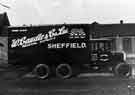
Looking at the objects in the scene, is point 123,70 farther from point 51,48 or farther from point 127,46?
point 127,46

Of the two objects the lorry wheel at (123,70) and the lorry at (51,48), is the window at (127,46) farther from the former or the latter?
the lorry at (51,48)

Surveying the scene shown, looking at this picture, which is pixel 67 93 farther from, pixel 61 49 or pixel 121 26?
pixel 121 26

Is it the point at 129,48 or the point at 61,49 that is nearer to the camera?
the point at 61,49

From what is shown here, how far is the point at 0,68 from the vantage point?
55.4ft

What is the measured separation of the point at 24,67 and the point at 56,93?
5.42 meters

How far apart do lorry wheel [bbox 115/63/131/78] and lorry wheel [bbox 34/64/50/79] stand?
484 centimetres

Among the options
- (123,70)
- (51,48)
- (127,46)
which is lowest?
(123,70)

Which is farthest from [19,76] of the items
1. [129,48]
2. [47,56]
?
[129,48]

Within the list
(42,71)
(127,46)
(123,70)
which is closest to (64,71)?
(42,71)

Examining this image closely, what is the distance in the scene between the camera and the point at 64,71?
12.8 meters

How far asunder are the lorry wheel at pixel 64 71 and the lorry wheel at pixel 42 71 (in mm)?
698

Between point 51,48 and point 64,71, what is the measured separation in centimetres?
179

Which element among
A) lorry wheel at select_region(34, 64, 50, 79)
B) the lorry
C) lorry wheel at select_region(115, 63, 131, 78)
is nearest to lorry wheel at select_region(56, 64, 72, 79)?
the lorry

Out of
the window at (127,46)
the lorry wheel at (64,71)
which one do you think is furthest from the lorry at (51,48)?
the window at (127,46)
